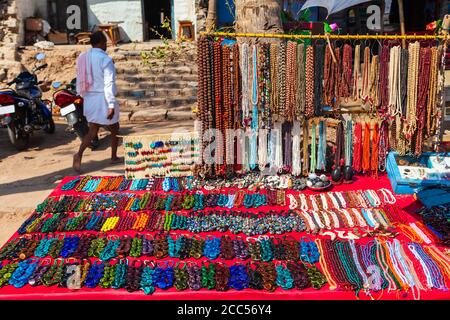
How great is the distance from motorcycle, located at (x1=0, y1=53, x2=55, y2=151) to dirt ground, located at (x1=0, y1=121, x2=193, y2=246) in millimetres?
232

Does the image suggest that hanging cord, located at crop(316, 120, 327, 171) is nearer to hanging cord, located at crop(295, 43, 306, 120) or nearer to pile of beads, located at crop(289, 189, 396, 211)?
hanging cord, located at crop(295, 43, 306, 120)

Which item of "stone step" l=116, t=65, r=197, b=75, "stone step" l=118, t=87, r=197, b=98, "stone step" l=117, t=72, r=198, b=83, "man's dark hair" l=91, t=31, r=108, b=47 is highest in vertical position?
"man's dark hair" l=91, t=31, r=108, b=47

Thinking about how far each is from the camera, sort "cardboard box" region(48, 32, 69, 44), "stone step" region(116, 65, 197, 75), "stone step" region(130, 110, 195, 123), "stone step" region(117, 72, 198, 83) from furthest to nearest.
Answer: "cardboard box" region(48, 32, 69, 44) → "stone step" region(116, 65, 197, 75) → "stone step" region(117, 72, 198, 83) → "stone step" region(130, 110, 195, 123)

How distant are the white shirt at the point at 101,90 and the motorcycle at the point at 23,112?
1857 millimetres

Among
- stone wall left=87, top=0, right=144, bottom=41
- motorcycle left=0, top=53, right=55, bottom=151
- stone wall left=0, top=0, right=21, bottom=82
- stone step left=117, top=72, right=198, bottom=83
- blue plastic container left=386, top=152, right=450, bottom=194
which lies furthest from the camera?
stone wall left=87, top=0, right=144, bottom=41

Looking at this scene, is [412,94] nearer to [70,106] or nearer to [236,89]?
[236,89]

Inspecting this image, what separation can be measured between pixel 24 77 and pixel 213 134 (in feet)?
14.5

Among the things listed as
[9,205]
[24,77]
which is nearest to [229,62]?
[9,205]

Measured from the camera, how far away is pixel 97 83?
522 cm

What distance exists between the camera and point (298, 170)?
4.49 meters

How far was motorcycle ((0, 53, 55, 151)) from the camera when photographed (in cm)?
646

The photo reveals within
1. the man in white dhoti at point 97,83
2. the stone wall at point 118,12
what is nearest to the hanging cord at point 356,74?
the man in white dhoti at point 97,83

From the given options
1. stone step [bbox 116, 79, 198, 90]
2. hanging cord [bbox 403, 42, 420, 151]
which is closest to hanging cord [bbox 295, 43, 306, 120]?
hanging cord [bbox 403, 42, 420, 151]

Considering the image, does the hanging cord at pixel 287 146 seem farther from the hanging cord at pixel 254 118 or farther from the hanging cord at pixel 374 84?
the hanging cord at pixel 374 84
